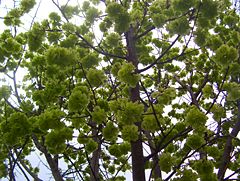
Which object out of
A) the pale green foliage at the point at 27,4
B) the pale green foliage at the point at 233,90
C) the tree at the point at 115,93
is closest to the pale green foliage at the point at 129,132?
the tree at the point at 115,93

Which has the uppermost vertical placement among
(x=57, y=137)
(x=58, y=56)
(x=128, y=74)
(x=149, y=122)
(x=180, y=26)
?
(x=180, y=26)

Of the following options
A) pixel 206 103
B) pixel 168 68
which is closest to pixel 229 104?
pixel 206 103

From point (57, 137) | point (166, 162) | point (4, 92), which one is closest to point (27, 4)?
point (4, 92)

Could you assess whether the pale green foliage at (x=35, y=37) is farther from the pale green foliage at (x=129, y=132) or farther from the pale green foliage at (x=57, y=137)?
the pale green foliage at (x=129, y=132)

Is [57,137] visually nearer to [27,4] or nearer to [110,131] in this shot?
[110,131]

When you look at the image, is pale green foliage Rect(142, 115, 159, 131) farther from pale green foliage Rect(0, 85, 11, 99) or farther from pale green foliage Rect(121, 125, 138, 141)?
pale green foliage Rect(0, 85, 11, 99)

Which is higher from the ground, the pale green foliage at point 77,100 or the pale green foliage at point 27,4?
the pale green foliage at point 27,4

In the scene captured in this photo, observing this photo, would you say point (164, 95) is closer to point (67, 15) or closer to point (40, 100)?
point (40, 100)

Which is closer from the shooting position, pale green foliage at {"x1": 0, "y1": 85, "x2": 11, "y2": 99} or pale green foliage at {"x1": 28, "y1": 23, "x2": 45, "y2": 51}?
pale green foliage at {"x1": 28, "y1": 23, "x2": 45, "y2": 51}

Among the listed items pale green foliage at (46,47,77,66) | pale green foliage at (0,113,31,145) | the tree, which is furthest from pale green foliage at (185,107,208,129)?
pale green foliage at (0,113,31,145)

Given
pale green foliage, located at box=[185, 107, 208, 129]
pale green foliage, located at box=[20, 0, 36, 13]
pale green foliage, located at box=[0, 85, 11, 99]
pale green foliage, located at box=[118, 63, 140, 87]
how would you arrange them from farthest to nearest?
pale green foliage, located at box=[0, 85, 11, 99], pale green foliage, located at box=[20, 0, 36, 13], pale green foliage, located at box=[118, 63, 140, 87], pale green foliage, located at box=[185, 107, 208, 129]

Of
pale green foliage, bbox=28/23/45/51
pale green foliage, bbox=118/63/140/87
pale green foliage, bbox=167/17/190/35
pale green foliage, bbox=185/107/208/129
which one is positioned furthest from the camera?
pale green foliage, bbox=28/23/45/51

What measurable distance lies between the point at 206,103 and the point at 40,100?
603 cm

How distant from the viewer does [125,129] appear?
434 centimetres
